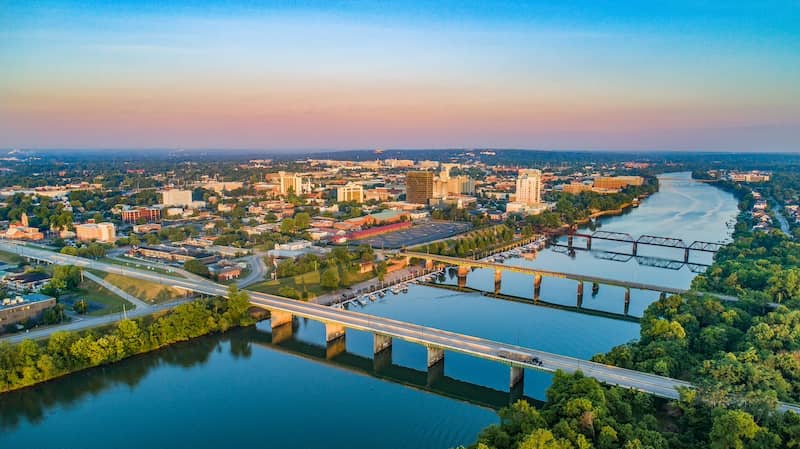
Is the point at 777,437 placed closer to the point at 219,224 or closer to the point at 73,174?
the point at 219,224

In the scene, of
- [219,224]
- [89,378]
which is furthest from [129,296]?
[219,224]

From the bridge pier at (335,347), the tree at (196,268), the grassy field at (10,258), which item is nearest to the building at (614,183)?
the tree at (196,268)

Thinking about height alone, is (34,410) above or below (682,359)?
below

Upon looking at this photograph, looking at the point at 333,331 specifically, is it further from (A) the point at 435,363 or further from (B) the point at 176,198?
(B) the point at 176,198

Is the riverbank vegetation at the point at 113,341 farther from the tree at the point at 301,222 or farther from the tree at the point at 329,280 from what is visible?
the tree at the point at 301,222

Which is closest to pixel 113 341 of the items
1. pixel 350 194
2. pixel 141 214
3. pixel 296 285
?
pixel 296 285
